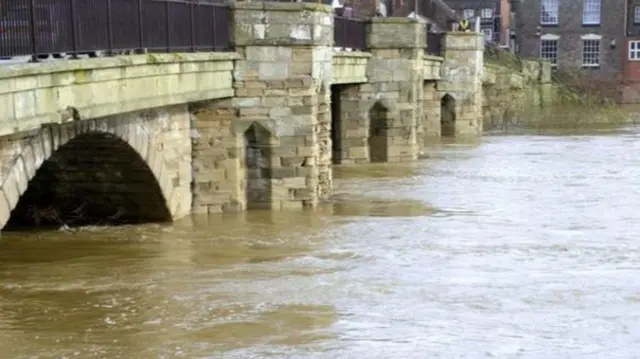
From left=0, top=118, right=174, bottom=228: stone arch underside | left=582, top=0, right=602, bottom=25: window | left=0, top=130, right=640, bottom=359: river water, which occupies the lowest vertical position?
left=0, top=130, right=640, bottom=359: river water

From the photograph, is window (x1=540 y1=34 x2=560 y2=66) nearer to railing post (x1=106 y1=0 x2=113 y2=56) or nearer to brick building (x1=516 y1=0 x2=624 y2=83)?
brick building (x1=516 y1=0 x2=624 y2=83)

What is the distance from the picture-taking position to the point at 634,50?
70.4 metres

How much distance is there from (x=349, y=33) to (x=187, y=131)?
11.2 metres

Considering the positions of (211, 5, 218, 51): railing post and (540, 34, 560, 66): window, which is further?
(540, 34, 560, 66): window

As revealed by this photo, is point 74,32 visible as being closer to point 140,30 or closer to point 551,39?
point 140,30

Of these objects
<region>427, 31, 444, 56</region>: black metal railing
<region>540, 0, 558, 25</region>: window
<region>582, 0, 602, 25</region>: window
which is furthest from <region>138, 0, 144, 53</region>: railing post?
<region>582, 0, 602, 25</region>: window

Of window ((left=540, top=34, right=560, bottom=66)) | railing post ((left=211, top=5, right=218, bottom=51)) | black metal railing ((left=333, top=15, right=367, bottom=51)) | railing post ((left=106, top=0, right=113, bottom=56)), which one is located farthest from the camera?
window ((left=540, top=34, right=560, bottom=66))

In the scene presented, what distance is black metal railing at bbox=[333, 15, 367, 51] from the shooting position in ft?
92.9

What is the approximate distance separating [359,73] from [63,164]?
1319cm

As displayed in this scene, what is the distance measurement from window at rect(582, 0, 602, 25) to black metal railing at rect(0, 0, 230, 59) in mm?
54899

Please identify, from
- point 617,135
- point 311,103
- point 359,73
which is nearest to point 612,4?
point 617,135

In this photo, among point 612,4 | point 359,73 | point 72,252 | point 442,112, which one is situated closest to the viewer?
point 72,252

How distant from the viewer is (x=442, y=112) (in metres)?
43.8

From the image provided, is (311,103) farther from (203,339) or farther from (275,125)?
(203,339)
